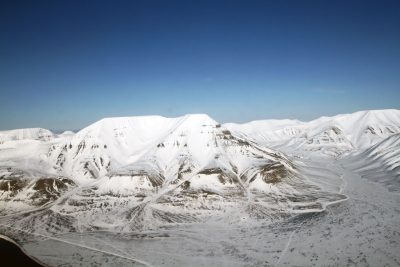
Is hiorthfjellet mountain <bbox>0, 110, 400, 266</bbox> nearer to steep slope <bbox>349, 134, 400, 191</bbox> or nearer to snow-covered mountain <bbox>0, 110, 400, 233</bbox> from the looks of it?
snow-covered mountain <bbox>0, 110, 400, 233</bbox>

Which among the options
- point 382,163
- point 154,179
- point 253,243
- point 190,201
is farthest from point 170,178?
point 382,163

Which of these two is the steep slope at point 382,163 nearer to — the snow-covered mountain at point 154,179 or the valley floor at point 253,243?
the snow-covered mountain at point 154,179

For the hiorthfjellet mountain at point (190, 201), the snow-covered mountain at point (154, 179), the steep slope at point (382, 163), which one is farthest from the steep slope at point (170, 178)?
the steep slope at point (382, 163)

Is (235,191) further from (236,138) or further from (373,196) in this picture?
(236,138)

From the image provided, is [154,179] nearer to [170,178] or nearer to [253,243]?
[170,178]

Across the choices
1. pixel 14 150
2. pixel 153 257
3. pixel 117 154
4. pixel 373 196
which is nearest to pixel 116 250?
pixel 153 257

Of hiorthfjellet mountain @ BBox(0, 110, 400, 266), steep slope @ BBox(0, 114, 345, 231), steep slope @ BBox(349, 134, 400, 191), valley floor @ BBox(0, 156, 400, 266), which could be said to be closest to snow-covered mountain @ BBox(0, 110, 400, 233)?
steep slope @ BBox(0, 114, 345, 231)
